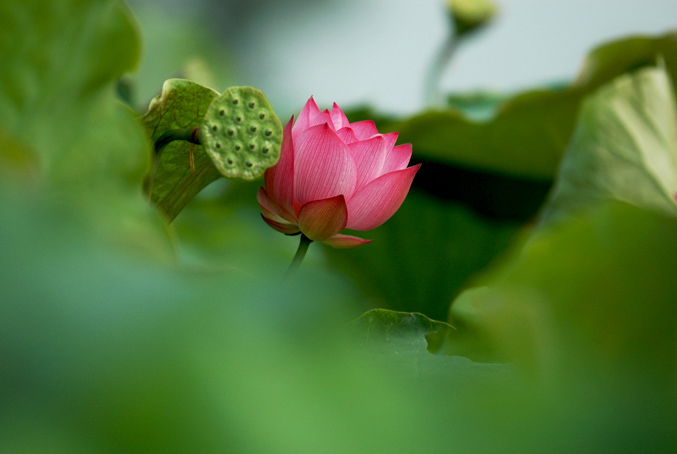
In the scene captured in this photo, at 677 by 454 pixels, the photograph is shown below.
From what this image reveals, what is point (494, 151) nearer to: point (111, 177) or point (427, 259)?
point (427, 259)

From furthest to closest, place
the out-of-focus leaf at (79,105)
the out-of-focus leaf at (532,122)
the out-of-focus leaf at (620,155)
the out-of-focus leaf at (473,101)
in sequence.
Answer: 1. the out-of-focus leaf at (473,101)
2. the out-of-focus leaf at (532,122)
3. the out-of-focus leaf at (620,155)
4. the out-of-focus leaf at (79,105)

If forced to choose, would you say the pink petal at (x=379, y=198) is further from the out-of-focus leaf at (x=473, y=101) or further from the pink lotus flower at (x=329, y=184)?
the out-of-focus leaf at (x=473, y=101)

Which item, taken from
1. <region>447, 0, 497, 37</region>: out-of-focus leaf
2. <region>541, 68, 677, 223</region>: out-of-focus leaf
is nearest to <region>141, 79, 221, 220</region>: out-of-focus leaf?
<region>541, 68, 677, 223</region>: out-of-focus leaf

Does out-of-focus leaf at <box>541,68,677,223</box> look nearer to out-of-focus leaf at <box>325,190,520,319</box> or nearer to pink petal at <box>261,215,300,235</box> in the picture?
out-of-focus leaf at <box>325,190,520,319</box>

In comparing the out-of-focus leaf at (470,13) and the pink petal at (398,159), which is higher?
the pink petal at (398,159)

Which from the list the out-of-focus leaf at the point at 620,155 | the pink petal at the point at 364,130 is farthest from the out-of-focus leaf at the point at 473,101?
the pink petal at the point at 364,130

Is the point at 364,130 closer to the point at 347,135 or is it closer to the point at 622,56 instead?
the point at 347,135

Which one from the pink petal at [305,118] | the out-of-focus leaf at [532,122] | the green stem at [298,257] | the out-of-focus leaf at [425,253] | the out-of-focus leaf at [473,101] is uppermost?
the pink petal at [305,118]
